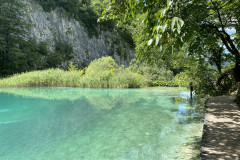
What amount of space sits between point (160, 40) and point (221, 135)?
2337 millimetres

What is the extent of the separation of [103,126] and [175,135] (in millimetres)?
1766

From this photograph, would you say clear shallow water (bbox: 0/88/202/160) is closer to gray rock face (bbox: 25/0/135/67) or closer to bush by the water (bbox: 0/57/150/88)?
bush by the water (bbox: 0/57/150/88)

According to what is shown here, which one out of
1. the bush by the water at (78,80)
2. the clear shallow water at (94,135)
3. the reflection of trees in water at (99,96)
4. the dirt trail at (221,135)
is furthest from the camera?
the bush by the water at (78,80)

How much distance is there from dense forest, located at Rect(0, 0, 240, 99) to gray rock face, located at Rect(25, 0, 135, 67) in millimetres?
890

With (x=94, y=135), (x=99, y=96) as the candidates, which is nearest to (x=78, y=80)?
(x=99, y=96)

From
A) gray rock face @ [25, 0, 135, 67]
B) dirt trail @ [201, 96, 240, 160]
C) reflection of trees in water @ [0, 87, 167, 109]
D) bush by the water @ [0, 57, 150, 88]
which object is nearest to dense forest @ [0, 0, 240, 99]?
bush by the water @ [0, 57, 150, 88]

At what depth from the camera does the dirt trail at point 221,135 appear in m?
2.26

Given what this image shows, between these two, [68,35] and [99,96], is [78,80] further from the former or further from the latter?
[68,35]

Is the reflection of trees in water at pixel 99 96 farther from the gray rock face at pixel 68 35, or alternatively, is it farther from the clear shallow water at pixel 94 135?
the gray rock face at pixel 68 35

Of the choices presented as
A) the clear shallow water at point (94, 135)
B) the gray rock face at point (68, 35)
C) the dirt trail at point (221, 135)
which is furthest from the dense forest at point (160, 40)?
the clear shallow water at point (94, 135)

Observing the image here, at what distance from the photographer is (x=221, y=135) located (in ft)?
9.46

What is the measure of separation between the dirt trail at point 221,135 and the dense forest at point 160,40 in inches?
54.9

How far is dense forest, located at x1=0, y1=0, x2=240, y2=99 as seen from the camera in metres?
1.85

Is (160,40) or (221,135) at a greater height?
(160,40)
